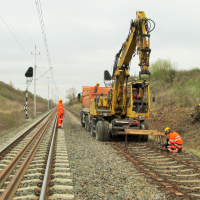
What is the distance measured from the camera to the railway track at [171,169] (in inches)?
192

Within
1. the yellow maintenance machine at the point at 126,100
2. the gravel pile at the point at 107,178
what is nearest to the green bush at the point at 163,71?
the yellow maintenance machine at the point at 126,100

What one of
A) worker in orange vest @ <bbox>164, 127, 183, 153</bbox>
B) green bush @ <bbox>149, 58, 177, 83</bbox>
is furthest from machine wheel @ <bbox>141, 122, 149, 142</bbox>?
green bush @ <bbox>149, 58, 177, 83</bbox>

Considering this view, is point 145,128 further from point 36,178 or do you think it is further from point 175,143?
point 36,178

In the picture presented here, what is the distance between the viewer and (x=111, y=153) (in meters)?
8.55

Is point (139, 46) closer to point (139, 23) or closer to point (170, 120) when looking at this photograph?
point (139, 23)

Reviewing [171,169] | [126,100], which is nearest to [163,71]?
[126,100]

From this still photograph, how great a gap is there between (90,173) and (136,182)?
1351 mm

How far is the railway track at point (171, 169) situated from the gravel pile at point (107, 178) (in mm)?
258

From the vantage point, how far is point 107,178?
18.7 feet

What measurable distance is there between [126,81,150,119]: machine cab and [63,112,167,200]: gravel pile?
9.16 feet

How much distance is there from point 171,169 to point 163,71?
71.6ft

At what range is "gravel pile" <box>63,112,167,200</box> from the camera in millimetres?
4680

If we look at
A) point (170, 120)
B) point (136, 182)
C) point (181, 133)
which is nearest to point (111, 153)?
point (136, 182)

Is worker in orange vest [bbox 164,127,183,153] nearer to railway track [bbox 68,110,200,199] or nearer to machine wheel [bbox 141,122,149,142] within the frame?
railway track [bbox 68,110,200,199]
